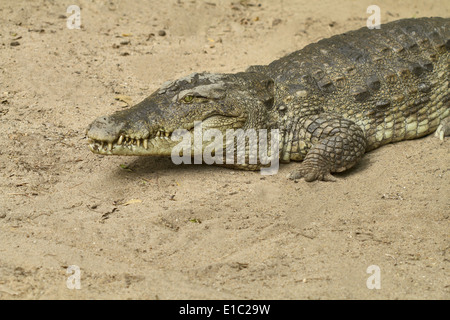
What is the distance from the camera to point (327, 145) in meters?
5.19

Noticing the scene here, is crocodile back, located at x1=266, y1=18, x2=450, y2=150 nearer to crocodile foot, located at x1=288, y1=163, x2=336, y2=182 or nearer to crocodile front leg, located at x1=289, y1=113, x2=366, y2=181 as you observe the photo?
crocodile front leg, located at x1=289, y1=113, x2=366, y2=181

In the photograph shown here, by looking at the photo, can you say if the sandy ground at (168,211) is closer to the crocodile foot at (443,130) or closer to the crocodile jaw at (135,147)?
the crocodile foot at (443,130)

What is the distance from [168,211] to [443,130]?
328 centimetres

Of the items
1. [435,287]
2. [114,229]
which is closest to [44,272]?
[114,229]

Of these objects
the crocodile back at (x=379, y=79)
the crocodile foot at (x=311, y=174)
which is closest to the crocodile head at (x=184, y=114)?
the crocodile back at (x=379, y=79)

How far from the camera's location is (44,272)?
11.8ft

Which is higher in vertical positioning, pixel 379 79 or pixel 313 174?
pixel 379 79

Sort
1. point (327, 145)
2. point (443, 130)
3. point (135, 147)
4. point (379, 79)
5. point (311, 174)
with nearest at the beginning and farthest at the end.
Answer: point (135, 147), point (311, 174), point (327, 145), point (379, 79), point (443, 130)

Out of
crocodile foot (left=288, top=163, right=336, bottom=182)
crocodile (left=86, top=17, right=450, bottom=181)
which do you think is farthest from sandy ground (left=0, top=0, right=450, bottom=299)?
crocodile (left=86, top=17, right=450, bottom=181)

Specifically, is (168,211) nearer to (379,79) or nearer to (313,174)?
(313,174)

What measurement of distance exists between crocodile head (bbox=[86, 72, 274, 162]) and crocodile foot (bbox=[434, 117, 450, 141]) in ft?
6.47

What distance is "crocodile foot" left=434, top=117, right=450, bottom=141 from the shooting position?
5.79 metres

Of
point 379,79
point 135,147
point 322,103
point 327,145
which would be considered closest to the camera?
point 135,147

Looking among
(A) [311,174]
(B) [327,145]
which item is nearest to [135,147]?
(A) [311,174]
